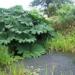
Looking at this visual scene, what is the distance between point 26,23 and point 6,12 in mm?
885

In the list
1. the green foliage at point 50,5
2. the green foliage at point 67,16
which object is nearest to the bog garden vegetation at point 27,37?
the green foliage at point 67,16

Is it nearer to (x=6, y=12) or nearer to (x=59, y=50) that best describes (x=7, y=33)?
(x=6, y=12)

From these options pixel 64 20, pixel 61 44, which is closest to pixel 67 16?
pixel 64 20

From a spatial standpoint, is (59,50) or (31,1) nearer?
(59,50)

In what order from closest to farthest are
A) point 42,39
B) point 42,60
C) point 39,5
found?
point 42,60 → point 42,39 → point 39,5

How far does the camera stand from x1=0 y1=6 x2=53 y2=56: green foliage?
8086 millimetres

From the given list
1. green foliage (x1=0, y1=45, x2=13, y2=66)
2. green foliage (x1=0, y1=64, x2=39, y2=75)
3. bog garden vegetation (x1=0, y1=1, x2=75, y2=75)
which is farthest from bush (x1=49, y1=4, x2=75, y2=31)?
green foliage (x1=0, y1=64, x2=39, y2=75)

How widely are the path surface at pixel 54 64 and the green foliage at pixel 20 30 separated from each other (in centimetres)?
61

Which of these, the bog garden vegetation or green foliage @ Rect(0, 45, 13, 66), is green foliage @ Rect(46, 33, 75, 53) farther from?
green foliage @ Rect(0, 45, 13, 66)

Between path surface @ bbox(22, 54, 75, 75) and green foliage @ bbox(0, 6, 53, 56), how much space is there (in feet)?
1.99

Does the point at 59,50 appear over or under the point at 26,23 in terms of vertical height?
under

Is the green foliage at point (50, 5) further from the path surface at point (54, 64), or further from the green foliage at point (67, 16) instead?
the path surface at point (54, 64)

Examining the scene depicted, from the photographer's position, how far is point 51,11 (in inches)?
483

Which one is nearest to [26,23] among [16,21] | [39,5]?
[16,21]
